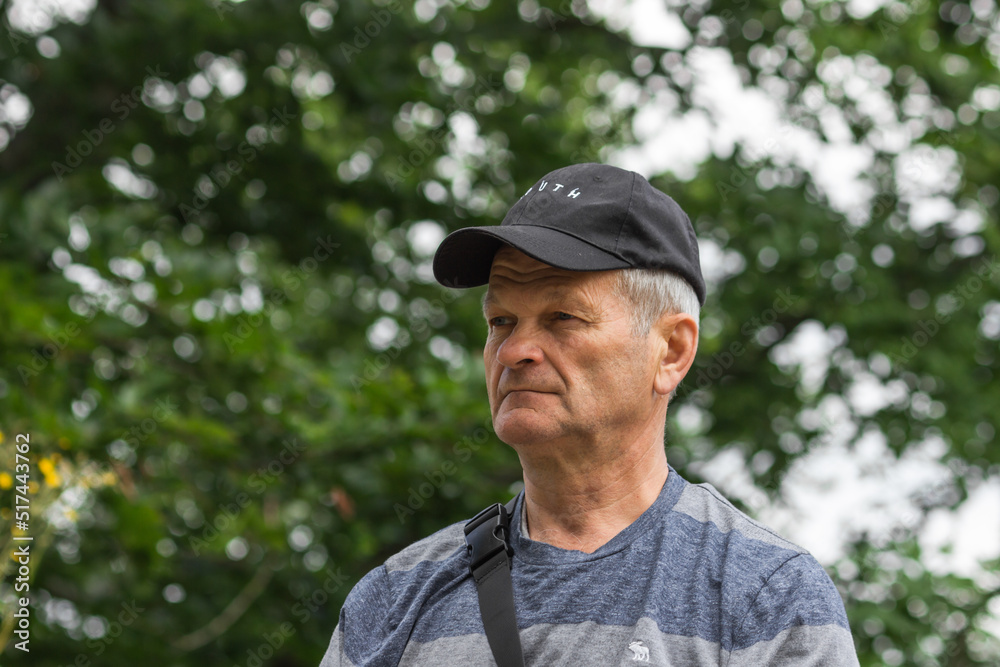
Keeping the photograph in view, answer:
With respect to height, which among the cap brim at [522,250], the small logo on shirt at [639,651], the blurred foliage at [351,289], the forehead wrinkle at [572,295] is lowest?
the blurred foliage at [351,289]

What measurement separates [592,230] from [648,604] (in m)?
0.53

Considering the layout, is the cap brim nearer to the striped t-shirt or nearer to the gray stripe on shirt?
the striped t-shirt

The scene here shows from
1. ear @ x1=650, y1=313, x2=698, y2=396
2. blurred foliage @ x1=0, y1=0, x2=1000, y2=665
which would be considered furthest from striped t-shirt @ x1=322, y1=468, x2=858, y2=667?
blurred foliage @ x1=0, y1=0, x2=1000, y2=665

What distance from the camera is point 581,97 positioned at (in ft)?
23.5

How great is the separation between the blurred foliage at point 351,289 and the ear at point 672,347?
5.56 feet

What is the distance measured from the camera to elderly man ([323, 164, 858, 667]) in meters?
A: 1.26

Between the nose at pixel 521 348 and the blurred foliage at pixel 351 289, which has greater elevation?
the nose at pixel 521 348

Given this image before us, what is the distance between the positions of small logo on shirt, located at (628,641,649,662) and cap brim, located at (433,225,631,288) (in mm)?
505

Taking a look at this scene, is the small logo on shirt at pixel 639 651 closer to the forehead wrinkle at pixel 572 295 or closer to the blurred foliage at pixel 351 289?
the forehead wrinkle at pixel 572 295

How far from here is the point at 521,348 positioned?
54.9 inches

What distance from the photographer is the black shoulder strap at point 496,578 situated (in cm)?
130

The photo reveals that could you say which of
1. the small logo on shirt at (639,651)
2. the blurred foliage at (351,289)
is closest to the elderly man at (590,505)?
the small logo on shirt at (639,651)

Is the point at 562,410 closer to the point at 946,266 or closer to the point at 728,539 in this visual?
the point at 728,539

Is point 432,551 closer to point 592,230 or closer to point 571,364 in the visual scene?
point 571,364
